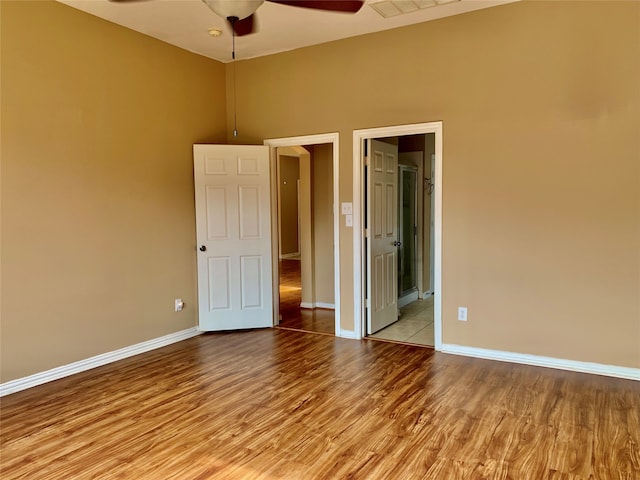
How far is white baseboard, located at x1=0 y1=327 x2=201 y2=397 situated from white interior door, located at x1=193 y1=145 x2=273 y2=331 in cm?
35

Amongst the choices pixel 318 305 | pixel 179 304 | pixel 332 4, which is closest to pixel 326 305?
pixel 318 305

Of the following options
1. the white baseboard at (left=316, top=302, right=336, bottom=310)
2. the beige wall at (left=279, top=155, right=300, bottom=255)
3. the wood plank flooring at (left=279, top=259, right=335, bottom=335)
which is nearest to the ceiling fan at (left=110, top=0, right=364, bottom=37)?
the wood plank flooring at (left=279, top=259, right=335, bottom=335)

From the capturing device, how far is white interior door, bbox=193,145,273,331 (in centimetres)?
487

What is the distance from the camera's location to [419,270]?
22.4ft

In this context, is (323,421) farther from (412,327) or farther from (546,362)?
(412,327)

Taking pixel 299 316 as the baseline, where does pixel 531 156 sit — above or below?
above

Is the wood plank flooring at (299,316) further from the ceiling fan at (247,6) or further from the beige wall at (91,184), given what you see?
the ceiling fan at (247,6)

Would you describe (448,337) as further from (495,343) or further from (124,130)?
(124,130)

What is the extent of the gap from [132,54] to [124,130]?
0.73 metres

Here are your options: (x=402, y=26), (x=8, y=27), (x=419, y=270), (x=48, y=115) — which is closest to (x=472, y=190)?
(x=402, y=26)

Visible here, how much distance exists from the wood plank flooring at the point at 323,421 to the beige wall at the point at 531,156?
0.45 meters

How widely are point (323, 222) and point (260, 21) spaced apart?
2772mm

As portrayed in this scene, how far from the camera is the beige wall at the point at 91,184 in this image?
3404 millimetres

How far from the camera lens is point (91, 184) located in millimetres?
3906
